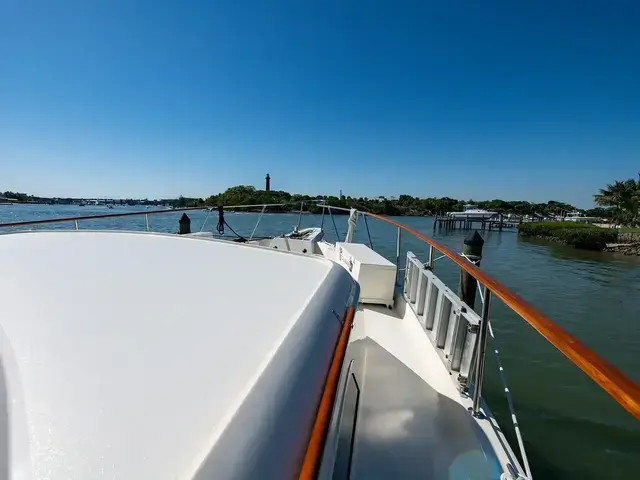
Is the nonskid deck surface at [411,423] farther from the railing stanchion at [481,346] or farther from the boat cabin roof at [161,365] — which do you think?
the boat cabin roof at [161,365]

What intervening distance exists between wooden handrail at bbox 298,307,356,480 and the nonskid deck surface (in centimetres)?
94

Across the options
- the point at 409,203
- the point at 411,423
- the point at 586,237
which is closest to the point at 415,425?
the point at 411,423

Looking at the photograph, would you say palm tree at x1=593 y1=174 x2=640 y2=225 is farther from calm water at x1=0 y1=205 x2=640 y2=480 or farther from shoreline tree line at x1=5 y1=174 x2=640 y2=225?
calm water at x1=0 y1=205 x2=640 y2=480

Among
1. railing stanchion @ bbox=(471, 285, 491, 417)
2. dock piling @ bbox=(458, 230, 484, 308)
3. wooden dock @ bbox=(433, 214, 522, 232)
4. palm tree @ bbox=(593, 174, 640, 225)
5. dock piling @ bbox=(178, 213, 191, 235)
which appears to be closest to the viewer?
railing stanchion @ bbox=(471, 285, 491, 417)

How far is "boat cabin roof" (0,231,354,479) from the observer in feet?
2.02

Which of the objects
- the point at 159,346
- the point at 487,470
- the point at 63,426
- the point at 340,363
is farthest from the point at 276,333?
the point at 487,470

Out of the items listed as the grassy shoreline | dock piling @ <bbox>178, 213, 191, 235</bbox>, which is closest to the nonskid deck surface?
dock piling @ <bbox>178, 213, 191, 235</bbox>

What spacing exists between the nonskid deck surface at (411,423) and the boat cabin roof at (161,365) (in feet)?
2.85

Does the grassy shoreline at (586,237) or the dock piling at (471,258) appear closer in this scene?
the dock piling at (471,258)

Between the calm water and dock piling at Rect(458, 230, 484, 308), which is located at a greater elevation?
dock piling at Rect(458, 230, 484, 308)

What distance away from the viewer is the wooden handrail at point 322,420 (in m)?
0.60

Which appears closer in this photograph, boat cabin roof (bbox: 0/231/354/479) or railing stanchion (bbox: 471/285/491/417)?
boat cabin roof (bbox: 0/231/354/479)

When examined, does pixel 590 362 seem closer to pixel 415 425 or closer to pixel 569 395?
pixel 415 425

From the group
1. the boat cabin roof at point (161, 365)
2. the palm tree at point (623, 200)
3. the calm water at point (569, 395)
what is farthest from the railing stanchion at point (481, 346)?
the palm tree at point (623, 200)
